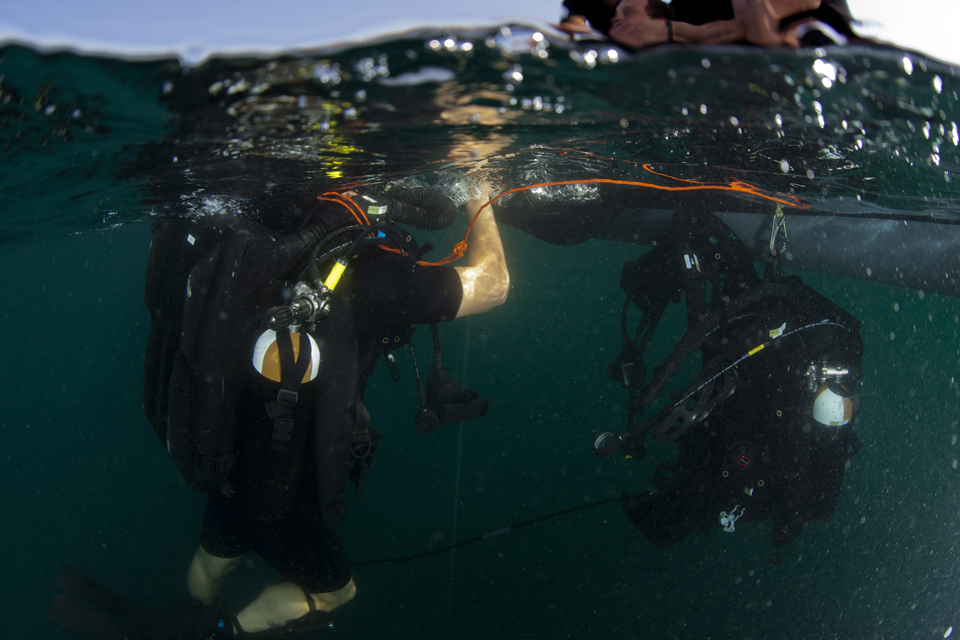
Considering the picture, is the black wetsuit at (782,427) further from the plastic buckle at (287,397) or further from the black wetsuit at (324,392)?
the plastic buckle at (287,397)

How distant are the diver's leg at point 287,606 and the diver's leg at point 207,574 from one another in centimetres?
44

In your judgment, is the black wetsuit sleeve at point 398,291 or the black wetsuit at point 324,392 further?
the black wetsuit sleeve at point 398,291

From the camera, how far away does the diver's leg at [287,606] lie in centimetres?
492

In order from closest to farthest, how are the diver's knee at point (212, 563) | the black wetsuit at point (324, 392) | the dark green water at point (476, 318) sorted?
the dark green water at point (476, 318) < the black wetsuit at point (324, 392) < the diver's knee at point (212, 563)

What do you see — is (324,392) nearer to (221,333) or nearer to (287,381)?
(287,381)

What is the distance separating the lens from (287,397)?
3166 millimetres

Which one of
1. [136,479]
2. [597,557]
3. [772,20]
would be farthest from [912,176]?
[136,479]

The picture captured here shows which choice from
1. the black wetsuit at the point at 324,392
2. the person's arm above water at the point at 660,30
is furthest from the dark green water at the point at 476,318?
the black wetsuit at the point at 324,392

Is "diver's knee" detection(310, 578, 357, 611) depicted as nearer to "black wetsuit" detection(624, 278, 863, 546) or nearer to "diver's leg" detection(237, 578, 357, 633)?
"diver's leg" detection(237, 578, 357, 633)

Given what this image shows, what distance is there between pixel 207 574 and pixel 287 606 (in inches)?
36.1

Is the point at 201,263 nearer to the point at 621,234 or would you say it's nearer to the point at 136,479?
the point at 621,234

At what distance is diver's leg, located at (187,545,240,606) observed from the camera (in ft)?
16.0

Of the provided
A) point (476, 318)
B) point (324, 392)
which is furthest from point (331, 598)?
point (476, 318)

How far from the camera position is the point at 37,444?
40562 mm
